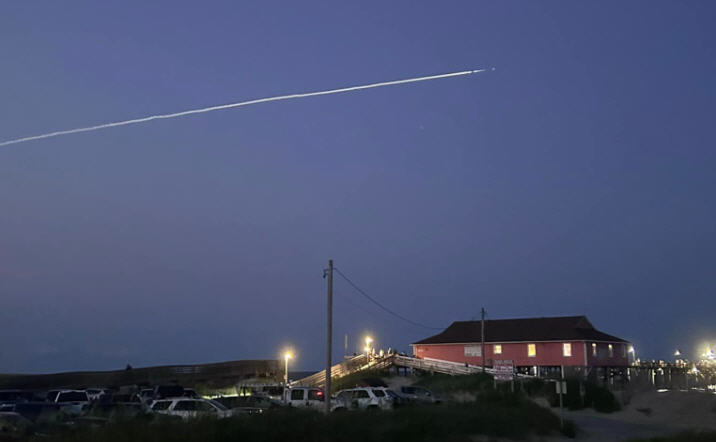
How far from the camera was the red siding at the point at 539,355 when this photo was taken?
64.9 metres

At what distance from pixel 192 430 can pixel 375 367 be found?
46.0 meters

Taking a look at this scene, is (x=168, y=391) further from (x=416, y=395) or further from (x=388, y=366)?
(x=388, y=366)

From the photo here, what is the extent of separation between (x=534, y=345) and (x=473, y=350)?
591 centimetres

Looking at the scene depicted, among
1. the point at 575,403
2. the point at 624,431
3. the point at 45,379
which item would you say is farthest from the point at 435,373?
the point at 45,379

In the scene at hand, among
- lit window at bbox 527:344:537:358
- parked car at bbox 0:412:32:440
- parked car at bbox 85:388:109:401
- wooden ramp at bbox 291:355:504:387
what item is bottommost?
parked car at bbox 0:412:32:440

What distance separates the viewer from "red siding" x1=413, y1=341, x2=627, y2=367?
6488cm

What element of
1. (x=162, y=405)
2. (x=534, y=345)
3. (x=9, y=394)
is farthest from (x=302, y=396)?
(x=534, y=345)

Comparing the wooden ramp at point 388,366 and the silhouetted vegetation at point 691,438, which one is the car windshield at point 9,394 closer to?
the wooden ramp at point 388,366

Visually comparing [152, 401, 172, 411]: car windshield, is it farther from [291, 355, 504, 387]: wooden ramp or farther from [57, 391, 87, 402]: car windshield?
[291, 355, 504, 387]: wooden ramp

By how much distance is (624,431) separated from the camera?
35.5 metres

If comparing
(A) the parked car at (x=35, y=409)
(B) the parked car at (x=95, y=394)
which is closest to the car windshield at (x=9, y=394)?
(B) the parked car at (x=95, y=394)

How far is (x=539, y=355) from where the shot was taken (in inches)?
2628

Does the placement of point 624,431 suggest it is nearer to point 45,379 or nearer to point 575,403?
point 575,403

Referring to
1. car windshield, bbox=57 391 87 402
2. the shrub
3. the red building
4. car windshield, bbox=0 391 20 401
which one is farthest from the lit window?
car windshield, bbox=0 391 20 401
